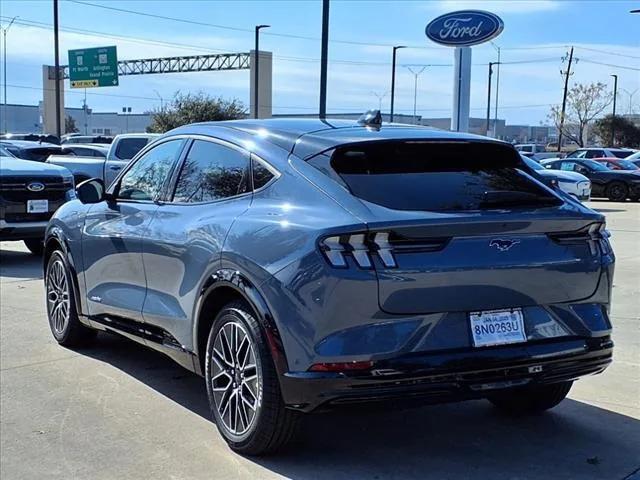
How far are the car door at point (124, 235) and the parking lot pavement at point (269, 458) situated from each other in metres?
0.58

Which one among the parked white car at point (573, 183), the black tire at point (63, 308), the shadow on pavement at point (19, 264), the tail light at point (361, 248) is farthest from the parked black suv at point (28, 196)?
the parked white car at point (573, 183)

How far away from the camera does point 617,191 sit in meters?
27.3

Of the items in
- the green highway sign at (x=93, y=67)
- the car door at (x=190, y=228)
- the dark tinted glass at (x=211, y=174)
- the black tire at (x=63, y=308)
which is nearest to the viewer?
the car door at (x=190, y=228)

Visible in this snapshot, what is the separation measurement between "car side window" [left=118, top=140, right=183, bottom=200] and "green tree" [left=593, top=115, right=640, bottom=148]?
247 feet

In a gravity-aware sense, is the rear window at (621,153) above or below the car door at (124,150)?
above

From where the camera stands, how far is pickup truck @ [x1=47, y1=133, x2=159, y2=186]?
17.7 meters

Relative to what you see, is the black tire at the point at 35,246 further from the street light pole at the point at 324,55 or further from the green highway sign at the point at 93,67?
the green highway sign at the point at 93,67

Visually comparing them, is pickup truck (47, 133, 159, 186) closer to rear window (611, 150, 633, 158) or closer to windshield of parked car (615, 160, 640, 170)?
windshield of parked car (615, 160, 640, 170)

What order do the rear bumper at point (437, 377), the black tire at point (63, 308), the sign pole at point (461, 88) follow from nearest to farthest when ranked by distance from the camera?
1. the rear bumper at point (437, 377)
2. the black tire at point (63, 308)
3. the sign pole at point (461, 88)

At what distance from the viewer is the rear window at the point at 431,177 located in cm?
386

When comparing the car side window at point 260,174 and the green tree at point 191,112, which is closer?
the car side window at point 260,174

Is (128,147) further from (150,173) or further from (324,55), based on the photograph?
(150,173)

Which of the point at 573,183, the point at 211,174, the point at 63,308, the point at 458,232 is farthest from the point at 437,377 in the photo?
the point at 573,183

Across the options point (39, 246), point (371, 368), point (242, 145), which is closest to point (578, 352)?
point (371, 368)
